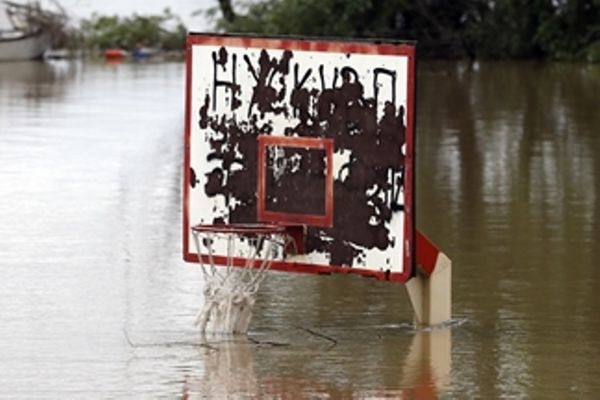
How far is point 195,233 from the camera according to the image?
1110 centimetres

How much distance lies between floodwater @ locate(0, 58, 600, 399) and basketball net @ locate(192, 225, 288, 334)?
0.18 meters

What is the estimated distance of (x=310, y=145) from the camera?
11.0 m

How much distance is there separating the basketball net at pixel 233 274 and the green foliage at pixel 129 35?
3752 cm

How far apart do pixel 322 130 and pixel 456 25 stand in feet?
114

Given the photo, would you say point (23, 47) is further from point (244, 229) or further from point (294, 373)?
point (294, 373)

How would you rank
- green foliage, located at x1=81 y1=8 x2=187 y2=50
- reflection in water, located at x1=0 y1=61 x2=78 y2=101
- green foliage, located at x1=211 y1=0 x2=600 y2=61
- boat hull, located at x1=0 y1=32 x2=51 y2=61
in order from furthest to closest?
green foliage, located at x1=81 y1=8 x2=187 y2=50
boat hull, located at x1=0 y1=32 x2=51 y2=61
green foliage, located at x1=211 y1=0 x2=600 y2=61
reflection in water, located at x1=0 y1=61 x2=78 y2=101

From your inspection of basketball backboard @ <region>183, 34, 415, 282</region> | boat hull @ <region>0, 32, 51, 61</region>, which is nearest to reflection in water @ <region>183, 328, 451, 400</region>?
basketball backboard @ <region>183, 34, 415, 282</region>

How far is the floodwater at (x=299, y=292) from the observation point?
9.89 metres

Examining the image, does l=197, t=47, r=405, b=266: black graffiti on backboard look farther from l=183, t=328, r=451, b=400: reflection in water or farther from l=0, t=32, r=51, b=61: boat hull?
l=0, t=32, r=51, b=61: boat hull

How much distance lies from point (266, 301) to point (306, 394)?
3.01 metres

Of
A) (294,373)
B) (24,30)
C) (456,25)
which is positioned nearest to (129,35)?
(24,30)

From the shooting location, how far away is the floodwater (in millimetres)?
9891

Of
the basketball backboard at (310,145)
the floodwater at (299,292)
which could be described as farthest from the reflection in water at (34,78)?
the basketball backboard at (310,145)

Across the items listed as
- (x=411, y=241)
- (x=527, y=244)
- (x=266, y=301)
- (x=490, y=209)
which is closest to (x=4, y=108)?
(x=490, y=209)
